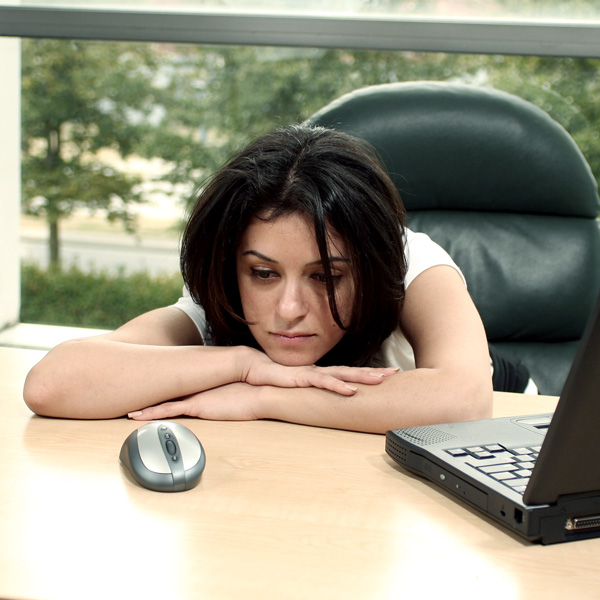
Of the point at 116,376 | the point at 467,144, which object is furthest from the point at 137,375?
the point at 467,144

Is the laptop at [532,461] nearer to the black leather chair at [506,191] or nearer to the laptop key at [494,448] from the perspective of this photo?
the laptop key at [494,448]

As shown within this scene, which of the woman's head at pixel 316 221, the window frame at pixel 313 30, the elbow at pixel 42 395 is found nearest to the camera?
the elbow at pixel 42 395

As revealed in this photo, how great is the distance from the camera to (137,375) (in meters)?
1.02

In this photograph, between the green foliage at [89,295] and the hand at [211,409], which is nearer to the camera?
the hand at [211,409]

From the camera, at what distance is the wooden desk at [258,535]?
1.95 feet

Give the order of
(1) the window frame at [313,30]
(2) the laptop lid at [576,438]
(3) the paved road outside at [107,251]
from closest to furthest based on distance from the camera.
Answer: (2) the laptop lid at [576,438] < (1) the window frame at [313,30] < (3) the paved road outside at [107,251]

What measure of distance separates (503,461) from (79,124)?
8.66 feet

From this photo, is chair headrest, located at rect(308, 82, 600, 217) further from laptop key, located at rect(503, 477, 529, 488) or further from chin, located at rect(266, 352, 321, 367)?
laptop key, located at rect(503, 477, 529, 488)

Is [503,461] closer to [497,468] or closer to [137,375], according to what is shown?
[497,468]

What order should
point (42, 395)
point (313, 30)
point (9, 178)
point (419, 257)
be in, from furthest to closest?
1. point (9, 178)
2. point (313, 30)
3. point (419, 257)
4. point (42, 395)

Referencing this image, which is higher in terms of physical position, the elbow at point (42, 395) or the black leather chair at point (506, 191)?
the black leather chair at point (506, 191)

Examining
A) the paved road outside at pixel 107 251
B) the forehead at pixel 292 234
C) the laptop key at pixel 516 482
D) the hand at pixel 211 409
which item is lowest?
the paved road outside at pixel 107 251

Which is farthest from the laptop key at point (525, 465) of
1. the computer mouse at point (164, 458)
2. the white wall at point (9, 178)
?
the white wall at point (9, 178)

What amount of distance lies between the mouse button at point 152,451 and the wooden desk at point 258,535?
3cm
